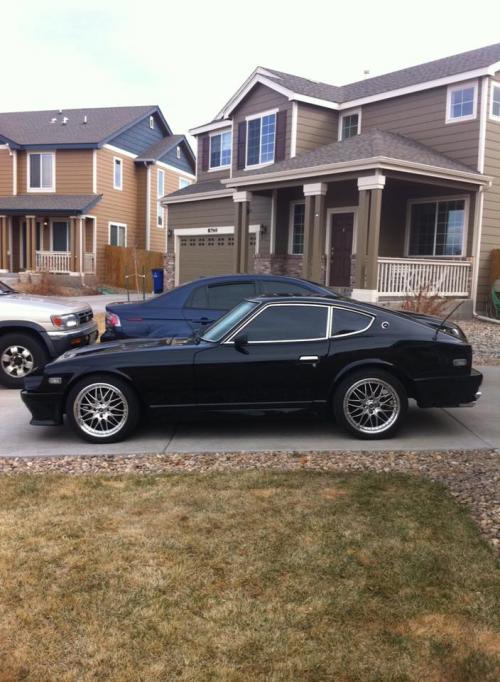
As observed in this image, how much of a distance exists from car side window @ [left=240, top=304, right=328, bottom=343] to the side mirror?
8 centimetres

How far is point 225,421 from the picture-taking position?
7094 millimetres

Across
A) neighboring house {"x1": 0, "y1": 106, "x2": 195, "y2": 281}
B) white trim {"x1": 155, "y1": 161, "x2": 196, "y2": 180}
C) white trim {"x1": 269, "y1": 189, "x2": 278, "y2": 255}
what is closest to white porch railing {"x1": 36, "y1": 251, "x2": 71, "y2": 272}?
neighboring house {"x1": 0, "y1": 106, "x2": 195, "y2": 281}

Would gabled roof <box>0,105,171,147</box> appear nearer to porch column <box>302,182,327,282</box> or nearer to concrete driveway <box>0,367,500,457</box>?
porch column <box>302,182,327,282</box>

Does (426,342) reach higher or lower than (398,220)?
lower

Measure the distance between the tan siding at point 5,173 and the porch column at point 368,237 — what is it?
21699mm

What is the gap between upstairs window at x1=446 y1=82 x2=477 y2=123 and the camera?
1722cm

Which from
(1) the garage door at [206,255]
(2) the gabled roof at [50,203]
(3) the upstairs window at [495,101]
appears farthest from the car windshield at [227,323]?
(2) the gabled roof at [50,203]

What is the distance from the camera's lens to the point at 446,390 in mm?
6445

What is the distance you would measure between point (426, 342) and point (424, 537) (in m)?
2.79

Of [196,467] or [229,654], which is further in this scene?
[196,467]

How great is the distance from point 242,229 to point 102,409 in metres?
14.0

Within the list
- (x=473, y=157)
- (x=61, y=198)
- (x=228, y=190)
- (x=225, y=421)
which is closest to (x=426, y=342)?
(x=225, y=421)

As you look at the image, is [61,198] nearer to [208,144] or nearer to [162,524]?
[208,144]

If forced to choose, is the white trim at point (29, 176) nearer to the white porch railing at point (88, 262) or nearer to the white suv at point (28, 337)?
the white porch railing at point (88, 262)
